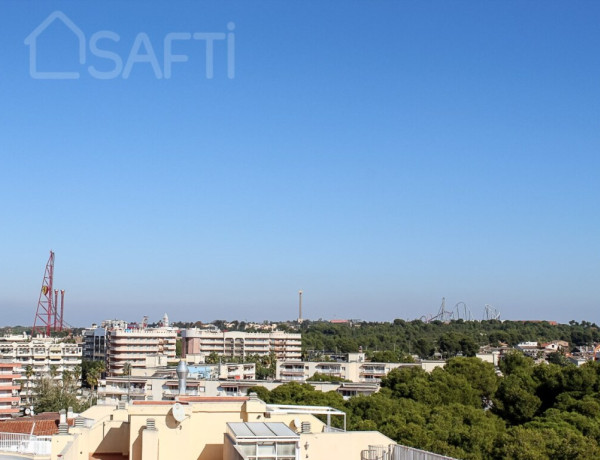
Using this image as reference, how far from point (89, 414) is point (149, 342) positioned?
105631 millimetres

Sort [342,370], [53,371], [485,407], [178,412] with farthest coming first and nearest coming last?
[53,371]
[342,370]
[485,407]
[178,412]

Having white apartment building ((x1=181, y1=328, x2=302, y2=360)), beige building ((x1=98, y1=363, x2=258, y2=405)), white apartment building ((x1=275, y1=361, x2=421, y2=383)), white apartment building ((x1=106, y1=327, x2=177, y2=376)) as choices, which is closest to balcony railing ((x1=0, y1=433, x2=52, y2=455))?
beige building ((x1=98, y1=363, x2=258, y2=405))

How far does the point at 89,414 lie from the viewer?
2495 cm

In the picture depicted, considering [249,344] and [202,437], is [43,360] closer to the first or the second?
[249,344]

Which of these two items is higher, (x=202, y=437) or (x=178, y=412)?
(x=178, y=412)

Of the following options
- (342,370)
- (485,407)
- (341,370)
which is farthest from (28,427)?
(341,370)

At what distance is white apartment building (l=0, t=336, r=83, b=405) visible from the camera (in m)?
96.2

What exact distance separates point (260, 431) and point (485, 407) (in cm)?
4744

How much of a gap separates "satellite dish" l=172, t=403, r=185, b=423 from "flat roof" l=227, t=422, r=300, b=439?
1565 millimetres

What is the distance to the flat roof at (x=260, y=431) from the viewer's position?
50.6 ft

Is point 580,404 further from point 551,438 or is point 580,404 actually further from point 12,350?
point 12,350

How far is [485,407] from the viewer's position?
60.3 m

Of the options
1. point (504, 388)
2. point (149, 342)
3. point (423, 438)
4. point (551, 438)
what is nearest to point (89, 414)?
point (423, 438)

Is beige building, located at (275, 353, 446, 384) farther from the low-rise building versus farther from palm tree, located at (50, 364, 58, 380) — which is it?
the low-rise building
